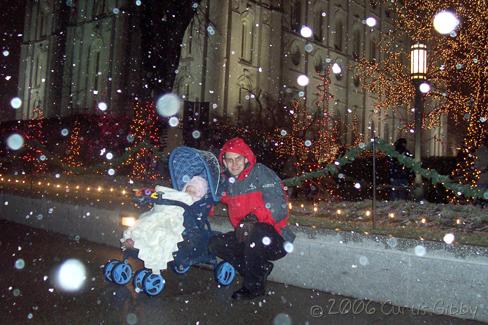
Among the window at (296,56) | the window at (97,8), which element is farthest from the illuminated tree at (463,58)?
the window at (97,8)

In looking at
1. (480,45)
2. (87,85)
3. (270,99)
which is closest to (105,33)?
(87,85)

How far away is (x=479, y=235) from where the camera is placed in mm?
5266

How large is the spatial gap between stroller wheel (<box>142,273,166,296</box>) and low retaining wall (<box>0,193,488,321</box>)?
1.54 m

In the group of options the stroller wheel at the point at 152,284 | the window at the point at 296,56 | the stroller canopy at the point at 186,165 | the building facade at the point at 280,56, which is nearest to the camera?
the stroller wheel at the point at 152,284

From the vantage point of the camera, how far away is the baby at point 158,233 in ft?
16.3

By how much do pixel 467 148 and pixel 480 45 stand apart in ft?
11.4

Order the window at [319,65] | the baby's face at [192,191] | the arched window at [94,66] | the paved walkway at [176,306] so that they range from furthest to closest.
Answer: the window at [319,65] < the arched window at [94,66] < the baby's face at [192,191] < the paved walkway at [176,306]

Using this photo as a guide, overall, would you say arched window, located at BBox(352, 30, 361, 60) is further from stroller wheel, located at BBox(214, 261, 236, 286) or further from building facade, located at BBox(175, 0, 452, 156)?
stroller wheel, located at BBox(214, 261, 236, 286)

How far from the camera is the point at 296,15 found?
44531 mm

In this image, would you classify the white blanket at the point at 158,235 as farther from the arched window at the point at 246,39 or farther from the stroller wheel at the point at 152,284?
the arched window at the point at 246,39

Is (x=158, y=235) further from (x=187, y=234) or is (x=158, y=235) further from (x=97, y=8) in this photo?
(x=97, y=8)

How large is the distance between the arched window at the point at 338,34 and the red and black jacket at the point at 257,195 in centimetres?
4666

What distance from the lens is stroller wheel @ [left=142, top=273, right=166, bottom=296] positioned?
4.95 metres

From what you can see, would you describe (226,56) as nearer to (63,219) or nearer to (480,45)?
(480,45)
